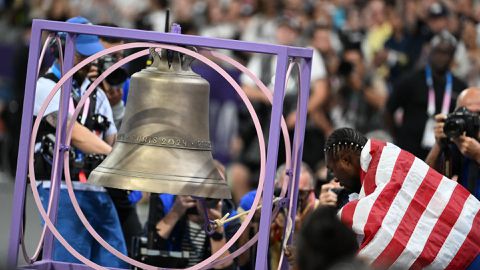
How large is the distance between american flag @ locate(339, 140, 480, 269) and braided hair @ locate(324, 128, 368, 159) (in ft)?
0.27

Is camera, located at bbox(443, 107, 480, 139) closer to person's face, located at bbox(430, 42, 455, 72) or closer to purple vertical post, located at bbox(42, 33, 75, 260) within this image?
purple vertical post, located at bbox(42, 33, 75, 260)

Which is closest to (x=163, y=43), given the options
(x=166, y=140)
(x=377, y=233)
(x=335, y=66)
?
(x=166, y=140)

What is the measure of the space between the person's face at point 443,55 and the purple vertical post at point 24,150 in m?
5.74

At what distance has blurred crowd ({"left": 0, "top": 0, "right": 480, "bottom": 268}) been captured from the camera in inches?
509

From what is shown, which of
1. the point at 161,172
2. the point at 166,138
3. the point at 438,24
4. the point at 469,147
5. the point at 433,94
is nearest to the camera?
the point at 161,172

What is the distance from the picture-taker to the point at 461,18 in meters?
14.4

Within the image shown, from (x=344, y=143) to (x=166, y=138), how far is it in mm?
870

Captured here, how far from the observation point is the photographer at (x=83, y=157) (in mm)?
7480

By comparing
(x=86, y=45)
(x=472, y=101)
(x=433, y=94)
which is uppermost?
(x=86, y=45)

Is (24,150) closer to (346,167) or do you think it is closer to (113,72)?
(346,167)

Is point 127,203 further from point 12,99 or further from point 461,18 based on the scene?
point 12,99

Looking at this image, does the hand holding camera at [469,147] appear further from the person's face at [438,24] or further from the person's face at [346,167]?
the person's face at [438,24]

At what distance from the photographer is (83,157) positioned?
7.60 m

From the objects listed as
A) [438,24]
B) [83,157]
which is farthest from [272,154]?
[438,24]
